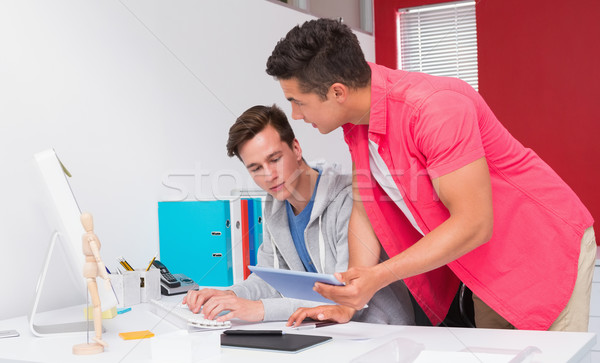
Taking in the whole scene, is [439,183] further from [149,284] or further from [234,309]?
[149,284]

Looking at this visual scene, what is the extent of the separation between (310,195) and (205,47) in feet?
3.19

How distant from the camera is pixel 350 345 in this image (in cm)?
106

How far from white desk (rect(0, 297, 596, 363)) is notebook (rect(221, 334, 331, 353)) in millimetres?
12

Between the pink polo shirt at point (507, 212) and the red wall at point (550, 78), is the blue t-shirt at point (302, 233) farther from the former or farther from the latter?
the red wall at point (550, 78)

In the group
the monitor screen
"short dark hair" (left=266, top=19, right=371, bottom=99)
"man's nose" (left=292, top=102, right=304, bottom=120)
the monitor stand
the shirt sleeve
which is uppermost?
"short dark hair" (left=266, top=19, right=371, bottom=99)

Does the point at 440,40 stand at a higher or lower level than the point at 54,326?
higher

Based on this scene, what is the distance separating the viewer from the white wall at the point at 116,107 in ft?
5.18

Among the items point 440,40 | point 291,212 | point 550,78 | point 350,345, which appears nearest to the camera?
point 350,345

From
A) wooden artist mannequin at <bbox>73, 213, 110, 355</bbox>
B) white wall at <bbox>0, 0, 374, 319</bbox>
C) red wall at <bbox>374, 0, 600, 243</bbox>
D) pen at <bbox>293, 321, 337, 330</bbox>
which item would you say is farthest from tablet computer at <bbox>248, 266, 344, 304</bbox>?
red wall at <bbox>374, 0, 600, 243</bbox>

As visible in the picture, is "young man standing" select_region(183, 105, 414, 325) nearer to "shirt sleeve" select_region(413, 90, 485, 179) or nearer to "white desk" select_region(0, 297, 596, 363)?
"white desk" select_region(0, 297, 596, 363)

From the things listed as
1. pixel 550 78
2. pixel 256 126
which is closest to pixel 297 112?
pixel 256 126

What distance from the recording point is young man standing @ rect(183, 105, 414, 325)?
4.70ft

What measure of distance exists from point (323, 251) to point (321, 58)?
517 mm

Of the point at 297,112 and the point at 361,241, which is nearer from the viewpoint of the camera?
the point at 297,112
